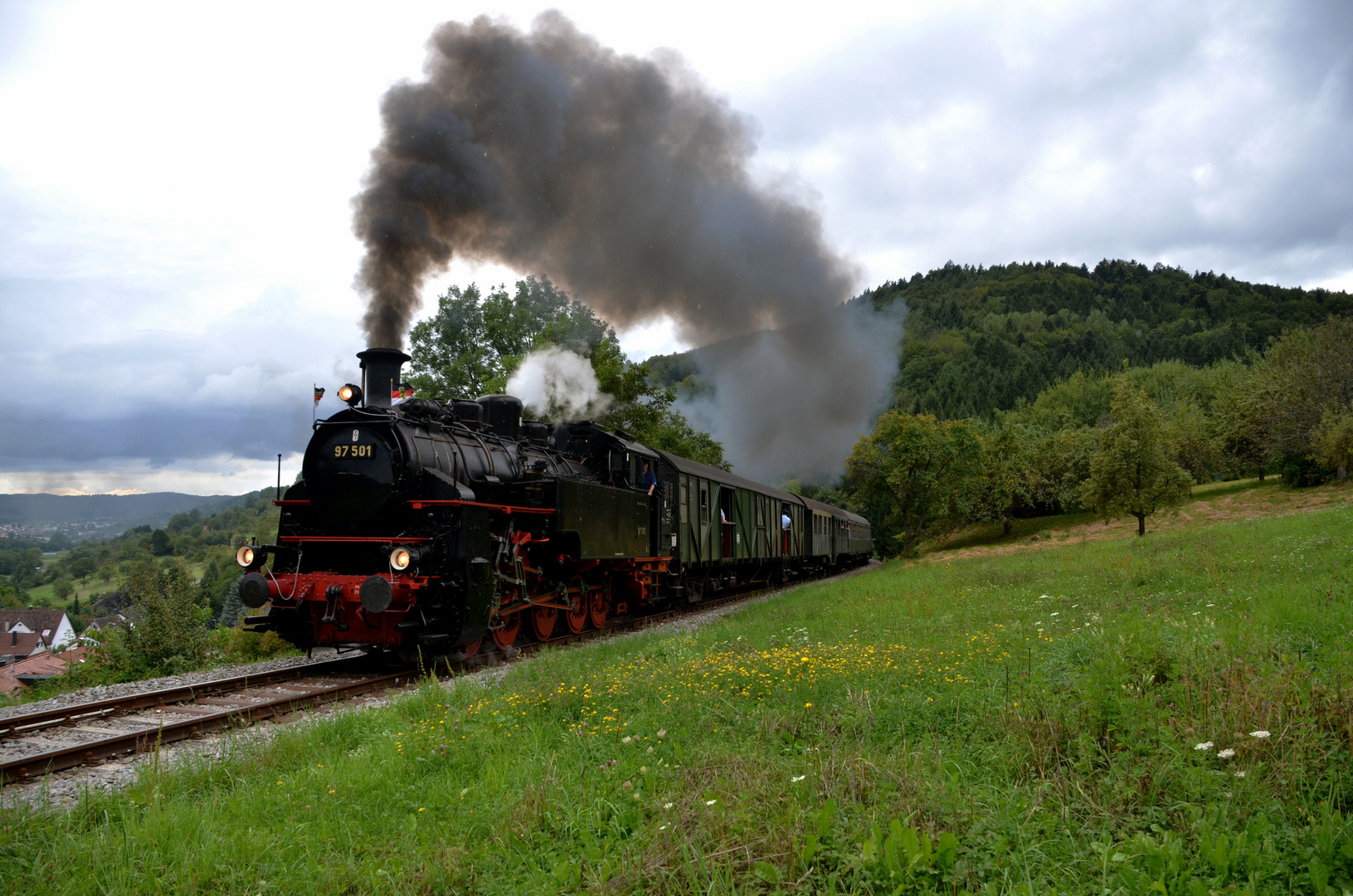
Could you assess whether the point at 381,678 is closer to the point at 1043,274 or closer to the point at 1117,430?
the point at 1117,430

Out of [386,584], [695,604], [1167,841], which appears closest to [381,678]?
[386,584]

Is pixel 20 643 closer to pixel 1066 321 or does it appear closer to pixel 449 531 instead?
pixel 449 531

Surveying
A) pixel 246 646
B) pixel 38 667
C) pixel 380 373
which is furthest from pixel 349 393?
pixel 38 667

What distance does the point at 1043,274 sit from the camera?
144 meters

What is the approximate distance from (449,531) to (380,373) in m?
2.93

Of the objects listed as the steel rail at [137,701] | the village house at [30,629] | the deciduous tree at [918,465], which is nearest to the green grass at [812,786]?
the steel rail at [137,701]

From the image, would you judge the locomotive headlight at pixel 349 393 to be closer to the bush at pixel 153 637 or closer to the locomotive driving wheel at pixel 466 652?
the locomotive driving wheel at pixel 466 652

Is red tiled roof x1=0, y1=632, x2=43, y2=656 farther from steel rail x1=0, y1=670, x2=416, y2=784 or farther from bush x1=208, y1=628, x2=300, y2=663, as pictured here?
steel rail x1=0, y1=670, x2=416, y2=784

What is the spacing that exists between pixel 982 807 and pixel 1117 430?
27846 millimetres

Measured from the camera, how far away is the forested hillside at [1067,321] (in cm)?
9525

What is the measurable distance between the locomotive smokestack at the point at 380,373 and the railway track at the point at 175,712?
3.61 m

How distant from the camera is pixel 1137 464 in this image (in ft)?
86.7

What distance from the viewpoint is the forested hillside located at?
95250mm

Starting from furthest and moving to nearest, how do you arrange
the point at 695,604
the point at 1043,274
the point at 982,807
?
the point at 1043,274
the point at 695,604
the point at 982,807
